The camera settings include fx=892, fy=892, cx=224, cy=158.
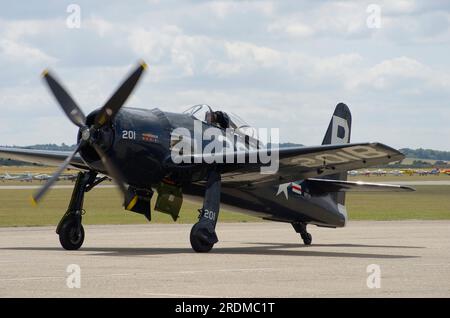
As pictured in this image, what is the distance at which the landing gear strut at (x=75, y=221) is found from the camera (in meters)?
21.6

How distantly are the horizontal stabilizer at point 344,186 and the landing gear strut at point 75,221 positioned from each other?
20.5ft

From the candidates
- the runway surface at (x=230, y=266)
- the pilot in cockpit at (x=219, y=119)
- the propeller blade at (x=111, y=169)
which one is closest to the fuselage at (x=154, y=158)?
the propeller blade at (x=111, y=169)

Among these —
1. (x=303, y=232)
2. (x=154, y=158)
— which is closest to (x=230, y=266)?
(x=154, y=158)

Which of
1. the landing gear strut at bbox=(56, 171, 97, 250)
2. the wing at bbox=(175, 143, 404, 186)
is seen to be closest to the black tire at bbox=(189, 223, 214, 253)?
the wing at bbox=(175, 143, 404, 186)

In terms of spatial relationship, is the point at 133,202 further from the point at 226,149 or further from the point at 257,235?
the point at 257,235

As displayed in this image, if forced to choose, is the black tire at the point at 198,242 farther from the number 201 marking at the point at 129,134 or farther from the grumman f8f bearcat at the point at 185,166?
the number 201 marking at the point at 129,134

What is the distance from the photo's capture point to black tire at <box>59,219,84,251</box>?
2162cm

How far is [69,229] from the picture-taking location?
71.2ft

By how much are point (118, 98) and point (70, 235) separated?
160 inches

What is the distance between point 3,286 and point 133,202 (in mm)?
8004

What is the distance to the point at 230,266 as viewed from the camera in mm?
17047

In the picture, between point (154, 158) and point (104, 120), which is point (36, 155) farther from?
point (104, 120)

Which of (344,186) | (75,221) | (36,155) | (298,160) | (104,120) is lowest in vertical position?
(75,221)
